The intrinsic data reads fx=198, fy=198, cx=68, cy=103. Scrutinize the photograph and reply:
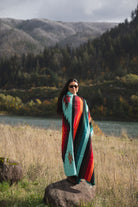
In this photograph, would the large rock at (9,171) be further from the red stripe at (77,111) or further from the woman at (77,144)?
the red stripe at (77,111)

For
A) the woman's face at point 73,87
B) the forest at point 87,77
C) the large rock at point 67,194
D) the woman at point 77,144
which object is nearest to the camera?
the large rock at point 67,194

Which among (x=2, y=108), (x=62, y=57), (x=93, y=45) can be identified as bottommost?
(x=2, y=108)

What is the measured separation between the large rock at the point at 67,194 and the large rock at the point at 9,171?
1.07 metres

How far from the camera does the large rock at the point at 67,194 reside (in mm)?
3088

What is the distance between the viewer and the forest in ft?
185

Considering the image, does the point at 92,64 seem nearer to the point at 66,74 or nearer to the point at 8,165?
A: the point at 66,74

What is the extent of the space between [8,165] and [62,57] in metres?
123

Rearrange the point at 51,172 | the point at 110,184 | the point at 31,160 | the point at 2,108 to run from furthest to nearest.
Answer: the point at 2,108 → the point at 31,160 → the point at 51,172 → the point at 110,184

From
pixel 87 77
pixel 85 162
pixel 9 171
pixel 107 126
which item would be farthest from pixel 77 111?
pixel 87 77

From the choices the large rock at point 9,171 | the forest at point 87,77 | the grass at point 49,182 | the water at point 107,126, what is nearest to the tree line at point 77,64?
the forest at point 87,77

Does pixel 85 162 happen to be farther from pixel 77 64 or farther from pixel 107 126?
pixel 77 64

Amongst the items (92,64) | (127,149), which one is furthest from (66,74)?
(127,149)

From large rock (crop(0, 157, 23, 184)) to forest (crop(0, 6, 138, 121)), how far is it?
4381cm

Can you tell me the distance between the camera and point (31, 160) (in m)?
5.12
